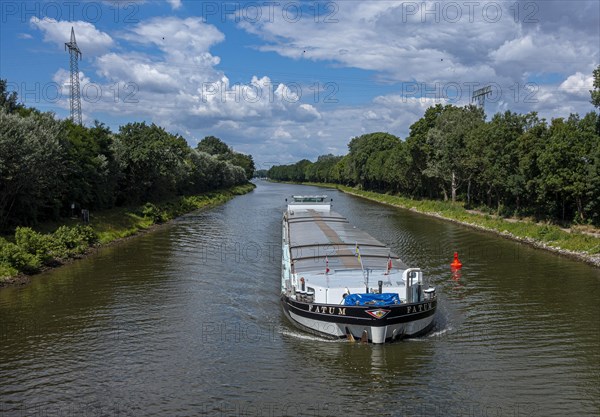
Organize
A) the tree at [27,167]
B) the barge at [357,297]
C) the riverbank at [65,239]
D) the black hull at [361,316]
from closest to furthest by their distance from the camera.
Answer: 1. the black hull at [361,316]
2. the barge at [357,297]
3. the riverbank at [65,239]
4. the tree at [27,167]

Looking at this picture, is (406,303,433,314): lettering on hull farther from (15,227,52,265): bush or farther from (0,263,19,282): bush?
(15,227,52,265): bush

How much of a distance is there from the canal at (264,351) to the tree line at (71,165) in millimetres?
9129

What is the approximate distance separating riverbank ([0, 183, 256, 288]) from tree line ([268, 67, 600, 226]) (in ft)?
129

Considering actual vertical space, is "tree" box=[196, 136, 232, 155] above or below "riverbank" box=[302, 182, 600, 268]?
above

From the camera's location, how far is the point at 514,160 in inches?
2245

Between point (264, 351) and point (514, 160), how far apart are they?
46.2m

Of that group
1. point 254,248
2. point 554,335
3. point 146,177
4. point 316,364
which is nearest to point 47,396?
point 316,364

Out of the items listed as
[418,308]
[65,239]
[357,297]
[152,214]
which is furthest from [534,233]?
[152,214]

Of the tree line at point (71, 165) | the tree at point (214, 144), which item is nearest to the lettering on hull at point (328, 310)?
the tree line at point (71, 165)

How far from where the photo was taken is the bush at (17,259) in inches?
1222

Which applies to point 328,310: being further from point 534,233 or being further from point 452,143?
point 452,143

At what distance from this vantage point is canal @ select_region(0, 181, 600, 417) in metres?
15.2

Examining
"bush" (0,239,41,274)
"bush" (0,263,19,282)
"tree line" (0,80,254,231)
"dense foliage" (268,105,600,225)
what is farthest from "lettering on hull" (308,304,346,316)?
"dense foliage" (268,105,600,225)

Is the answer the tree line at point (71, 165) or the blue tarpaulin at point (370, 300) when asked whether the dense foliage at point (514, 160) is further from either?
the tree line at point (71, 165)
